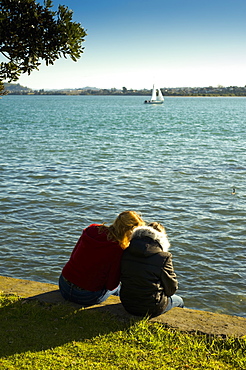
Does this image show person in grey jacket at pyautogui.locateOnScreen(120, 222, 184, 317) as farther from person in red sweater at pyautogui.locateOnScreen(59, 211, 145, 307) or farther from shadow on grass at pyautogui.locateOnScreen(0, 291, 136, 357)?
shadow on grass at pyautogui.locateOnScreen(0, 291, 136, 357)

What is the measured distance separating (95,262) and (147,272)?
0.79 m

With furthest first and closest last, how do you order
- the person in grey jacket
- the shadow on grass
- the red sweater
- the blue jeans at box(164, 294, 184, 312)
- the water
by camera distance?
the water
the blue jeans at box(164, 294, 184, 312)
the red sweater
the person in grey jacket
the shadow on grass

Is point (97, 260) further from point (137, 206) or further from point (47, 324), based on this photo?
point (137, 206)

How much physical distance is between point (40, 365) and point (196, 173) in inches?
692

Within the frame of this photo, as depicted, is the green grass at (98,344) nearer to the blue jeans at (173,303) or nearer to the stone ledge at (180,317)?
the stone ledge at (180,317)

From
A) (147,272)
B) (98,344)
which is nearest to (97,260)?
(147,272)

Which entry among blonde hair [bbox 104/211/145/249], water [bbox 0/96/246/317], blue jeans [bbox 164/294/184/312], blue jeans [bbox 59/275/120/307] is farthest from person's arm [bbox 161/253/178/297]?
water [bbox 0/96/246/317]

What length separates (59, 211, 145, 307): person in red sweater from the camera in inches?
230

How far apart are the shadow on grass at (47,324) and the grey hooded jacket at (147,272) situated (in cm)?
30

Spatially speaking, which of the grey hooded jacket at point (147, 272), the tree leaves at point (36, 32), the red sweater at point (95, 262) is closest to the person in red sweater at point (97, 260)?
the red sweater at point (95, 262)

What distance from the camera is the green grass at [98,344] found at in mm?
4848

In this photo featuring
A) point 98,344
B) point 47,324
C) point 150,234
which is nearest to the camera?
point 98,344

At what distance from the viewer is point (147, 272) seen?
5.55 metres

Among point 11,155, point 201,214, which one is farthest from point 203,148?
point 201,214
